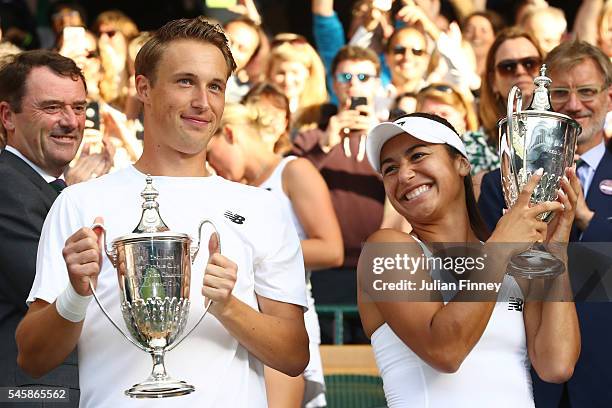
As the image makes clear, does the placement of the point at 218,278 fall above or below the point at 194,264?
below

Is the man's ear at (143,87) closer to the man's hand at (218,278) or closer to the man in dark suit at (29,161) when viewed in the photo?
the man in dark suit at (29,161)

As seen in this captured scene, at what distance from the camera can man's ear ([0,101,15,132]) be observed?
4215 millimetres

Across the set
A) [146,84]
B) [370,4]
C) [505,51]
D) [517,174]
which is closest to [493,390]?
[517,174]

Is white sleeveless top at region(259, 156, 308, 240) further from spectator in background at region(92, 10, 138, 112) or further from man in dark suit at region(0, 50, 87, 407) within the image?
spectator in background at region(92, 10, 138, 112)

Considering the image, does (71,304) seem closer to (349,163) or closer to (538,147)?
(538,147)

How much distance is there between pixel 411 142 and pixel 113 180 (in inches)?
35.7

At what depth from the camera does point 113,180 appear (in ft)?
11.1

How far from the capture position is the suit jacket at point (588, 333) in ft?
13.3

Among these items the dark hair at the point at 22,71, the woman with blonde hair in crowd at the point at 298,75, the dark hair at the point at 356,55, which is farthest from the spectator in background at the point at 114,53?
the dark hair at the point at 22,71

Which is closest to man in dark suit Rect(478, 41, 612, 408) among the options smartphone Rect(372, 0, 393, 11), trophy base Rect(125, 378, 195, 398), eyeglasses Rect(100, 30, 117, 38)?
trophy base Rect(125, 378, 195, 398)

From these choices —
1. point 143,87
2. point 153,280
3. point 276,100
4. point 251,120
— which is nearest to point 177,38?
point 143,87

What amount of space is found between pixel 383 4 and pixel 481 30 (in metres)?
0.63

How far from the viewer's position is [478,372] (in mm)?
3355

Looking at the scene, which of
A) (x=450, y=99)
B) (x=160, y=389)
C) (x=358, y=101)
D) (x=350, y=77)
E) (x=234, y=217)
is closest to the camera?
(x=160, y=389)
